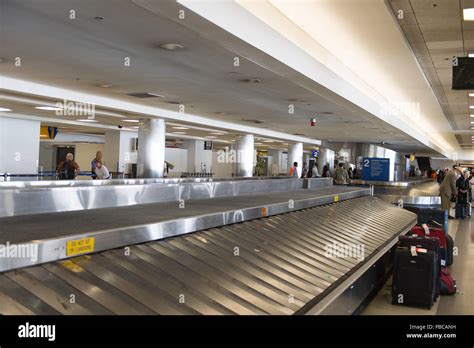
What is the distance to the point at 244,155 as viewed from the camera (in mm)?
22375

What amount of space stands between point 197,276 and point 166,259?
0.99ft

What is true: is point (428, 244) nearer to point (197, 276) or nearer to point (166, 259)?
point (197, 276)

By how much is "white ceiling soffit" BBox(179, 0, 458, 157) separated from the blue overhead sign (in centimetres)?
652

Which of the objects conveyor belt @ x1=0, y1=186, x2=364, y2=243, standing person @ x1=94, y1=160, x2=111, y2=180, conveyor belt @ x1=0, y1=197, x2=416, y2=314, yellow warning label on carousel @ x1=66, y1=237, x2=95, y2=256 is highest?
standing person @ x1=94, y1=160, x2=111, y2=180

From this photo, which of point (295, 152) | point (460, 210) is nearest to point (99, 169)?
point (460, 210)

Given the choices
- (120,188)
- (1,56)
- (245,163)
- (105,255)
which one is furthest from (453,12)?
(245,163)

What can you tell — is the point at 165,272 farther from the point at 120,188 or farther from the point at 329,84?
the point at 329,84

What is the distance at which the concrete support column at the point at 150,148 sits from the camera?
1532cm

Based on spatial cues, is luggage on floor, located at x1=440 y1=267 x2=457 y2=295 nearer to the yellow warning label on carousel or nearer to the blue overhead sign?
the yellow warning label on carousel

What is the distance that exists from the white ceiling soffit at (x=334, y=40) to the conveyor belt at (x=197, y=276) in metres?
2.43

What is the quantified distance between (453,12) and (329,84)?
8.66 ft

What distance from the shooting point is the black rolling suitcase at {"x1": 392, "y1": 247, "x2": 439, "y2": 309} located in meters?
6.16
